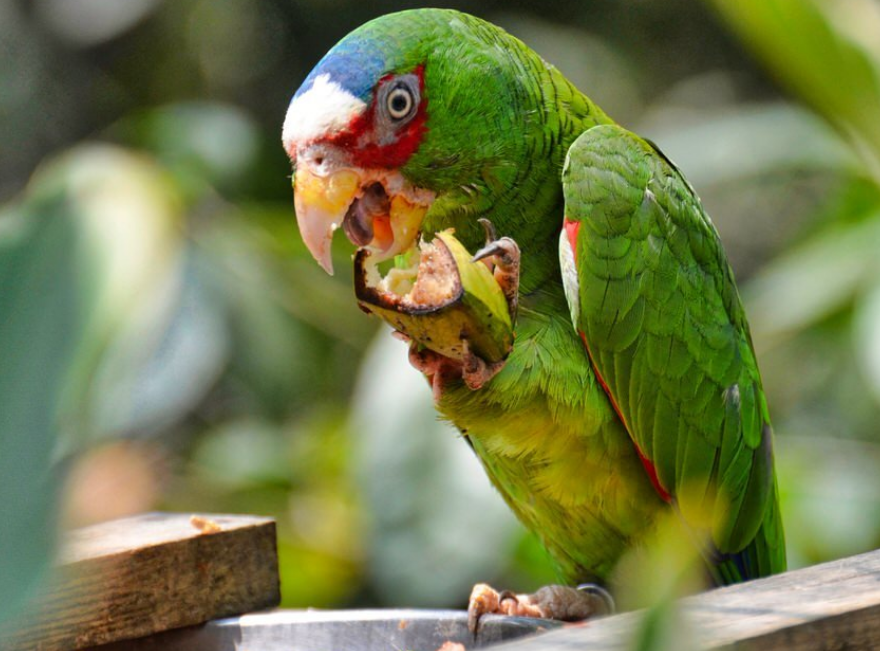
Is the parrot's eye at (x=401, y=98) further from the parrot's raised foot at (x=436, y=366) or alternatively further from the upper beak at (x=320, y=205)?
the parrot's raised foot at (x=436, y=366)

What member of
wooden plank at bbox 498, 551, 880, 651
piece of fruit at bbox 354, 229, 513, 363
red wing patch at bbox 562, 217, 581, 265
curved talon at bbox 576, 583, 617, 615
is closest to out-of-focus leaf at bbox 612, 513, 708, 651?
wooden plank at bbox 498, 551, 880, 651

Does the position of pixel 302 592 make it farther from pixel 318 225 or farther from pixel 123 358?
pixel 318 225

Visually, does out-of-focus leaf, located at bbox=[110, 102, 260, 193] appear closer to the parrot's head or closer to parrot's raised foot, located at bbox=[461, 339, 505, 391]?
the parrot's head

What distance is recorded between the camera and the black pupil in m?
1.46

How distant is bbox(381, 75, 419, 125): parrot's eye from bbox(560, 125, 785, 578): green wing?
24 centimetres

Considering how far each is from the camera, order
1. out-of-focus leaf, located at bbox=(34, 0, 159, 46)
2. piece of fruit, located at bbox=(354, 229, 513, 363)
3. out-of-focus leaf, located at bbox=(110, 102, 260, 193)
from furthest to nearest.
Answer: out-of-focus leaf, located at bbox=(34, 0, 159, 46), out-of-focus leaf, located at bbox=(110, 102, 260, 193), piece of fruit, located at bbox=(354, 229, 513, 363)

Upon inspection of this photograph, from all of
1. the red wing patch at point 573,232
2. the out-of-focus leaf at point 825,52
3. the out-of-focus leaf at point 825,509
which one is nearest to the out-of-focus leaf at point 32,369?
the red wing patch at point 573,232

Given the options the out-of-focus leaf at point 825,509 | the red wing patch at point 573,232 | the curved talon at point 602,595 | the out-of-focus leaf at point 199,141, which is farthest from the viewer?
the out-of-focus leaf at point 199,141

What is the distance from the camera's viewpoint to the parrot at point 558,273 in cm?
144

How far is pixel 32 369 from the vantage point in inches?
20.7

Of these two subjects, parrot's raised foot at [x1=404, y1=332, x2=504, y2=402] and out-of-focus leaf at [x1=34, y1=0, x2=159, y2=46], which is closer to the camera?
parrot's raised foot at [x1=404, y1=332, x2=504, y2=402]

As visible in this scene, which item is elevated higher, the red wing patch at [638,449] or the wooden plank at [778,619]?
the red wing patch at [638,449]

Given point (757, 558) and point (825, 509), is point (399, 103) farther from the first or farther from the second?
point (825, 509)

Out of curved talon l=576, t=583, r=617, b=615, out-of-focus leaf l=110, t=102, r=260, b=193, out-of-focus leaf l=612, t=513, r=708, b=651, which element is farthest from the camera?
out-of-focus leaf l=110, t=102, r=260, b=193
